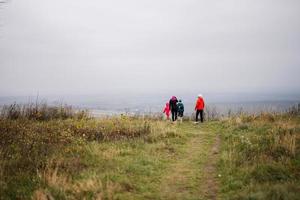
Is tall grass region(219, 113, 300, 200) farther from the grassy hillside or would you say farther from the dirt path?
the dirt path

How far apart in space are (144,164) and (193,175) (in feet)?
6.40

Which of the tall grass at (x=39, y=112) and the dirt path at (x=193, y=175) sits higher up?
the tall grass at (x=39, y=112)

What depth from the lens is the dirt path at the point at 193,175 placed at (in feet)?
32.0

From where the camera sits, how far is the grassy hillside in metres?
9.42

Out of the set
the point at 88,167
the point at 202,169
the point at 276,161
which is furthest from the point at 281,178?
the point at 88,167

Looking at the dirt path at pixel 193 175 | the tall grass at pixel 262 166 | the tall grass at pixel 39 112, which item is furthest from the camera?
the tall grass at pixel 39 112

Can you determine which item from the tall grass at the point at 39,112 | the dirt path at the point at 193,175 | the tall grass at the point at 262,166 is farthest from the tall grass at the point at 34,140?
the tall grass at the point at 262,166

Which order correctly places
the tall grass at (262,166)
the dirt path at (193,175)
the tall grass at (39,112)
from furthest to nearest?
the tall grass at (39,112)
the dirt path at (193,175)
the tall grass at (262,166)

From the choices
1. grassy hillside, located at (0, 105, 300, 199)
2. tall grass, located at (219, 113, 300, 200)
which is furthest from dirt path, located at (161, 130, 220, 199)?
tall grass, located at (219, 113, 300, 200)

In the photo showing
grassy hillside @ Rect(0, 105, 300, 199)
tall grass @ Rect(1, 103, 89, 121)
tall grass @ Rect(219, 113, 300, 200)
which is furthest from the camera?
tall grass @ Rect(1, 103, 89, 121)

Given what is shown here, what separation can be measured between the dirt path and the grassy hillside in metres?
0.03

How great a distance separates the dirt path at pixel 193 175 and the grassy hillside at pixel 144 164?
3 centimetres

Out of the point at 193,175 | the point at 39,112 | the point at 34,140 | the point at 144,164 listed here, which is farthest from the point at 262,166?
the point at 39,112

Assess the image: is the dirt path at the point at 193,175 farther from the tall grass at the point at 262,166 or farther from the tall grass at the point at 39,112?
the tall grass at the point at 39,112
